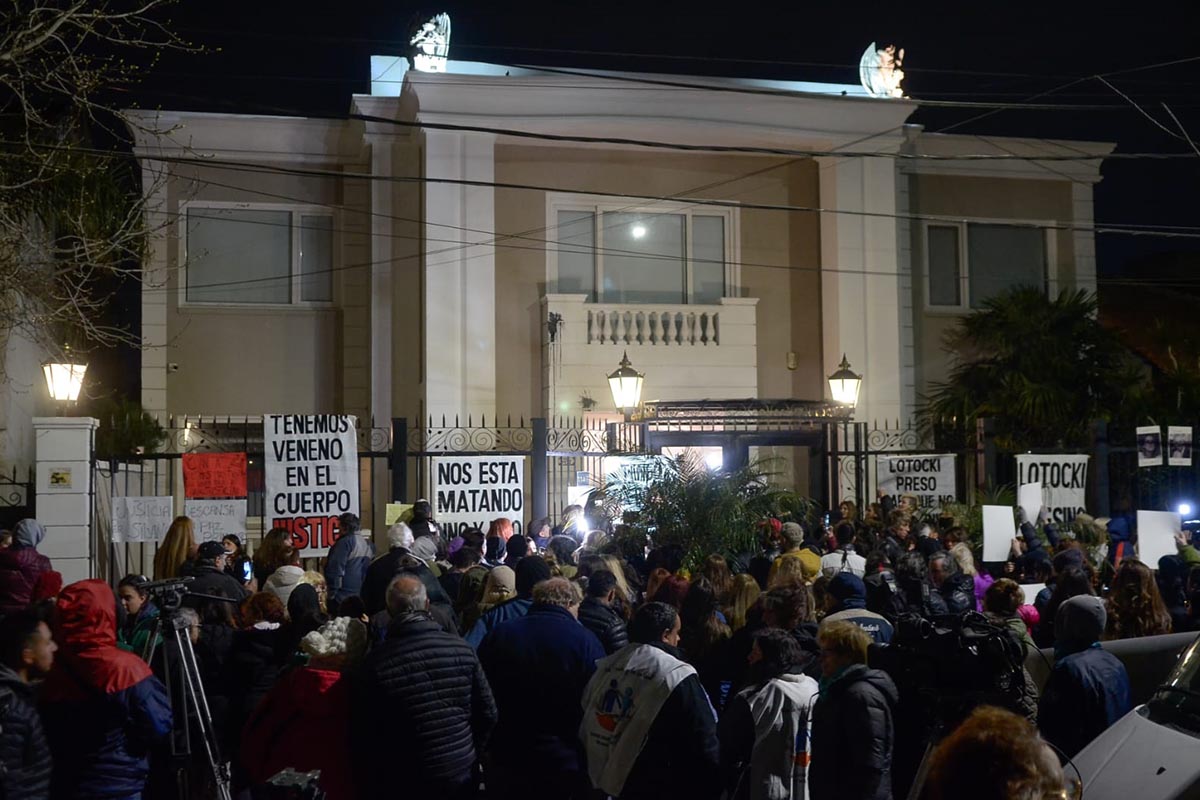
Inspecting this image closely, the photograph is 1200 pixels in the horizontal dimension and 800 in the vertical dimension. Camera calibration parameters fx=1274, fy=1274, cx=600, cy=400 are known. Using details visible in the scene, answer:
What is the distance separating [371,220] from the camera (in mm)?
22469

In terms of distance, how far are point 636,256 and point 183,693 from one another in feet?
56.1

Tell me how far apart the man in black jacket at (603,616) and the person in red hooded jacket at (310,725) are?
1.56 m

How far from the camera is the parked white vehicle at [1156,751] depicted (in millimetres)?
4898

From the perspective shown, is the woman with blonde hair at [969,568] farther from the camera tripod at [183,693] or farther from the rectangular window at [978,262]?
the rectangular window at [978,262]

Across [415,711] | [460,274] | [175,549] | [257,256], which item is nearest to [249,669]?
[415,711]

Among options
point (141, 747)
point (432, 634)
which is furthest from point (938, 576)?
point (141, 747)

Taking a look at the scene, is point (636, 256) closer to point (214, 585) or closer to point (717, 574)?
point (717, 574)

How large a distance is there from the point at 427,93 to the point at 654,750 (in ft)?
54.2

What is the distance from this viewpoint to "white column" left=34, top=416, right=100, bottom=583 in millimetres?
13469

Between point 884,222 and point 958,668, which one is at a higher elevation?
point 884,222

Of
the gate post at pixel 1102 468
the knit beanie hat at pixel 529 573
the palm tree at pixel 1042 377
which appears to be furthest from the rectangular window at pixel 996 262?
the knit beanie hat at pixel 529 573

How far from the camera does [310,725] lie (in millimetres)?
5734

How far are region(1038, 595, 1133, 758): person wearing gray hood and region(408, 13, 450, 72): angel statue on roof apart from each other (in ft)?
56.2

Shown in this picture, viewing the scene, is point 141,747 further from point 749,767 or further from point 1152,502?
point 1152,502
